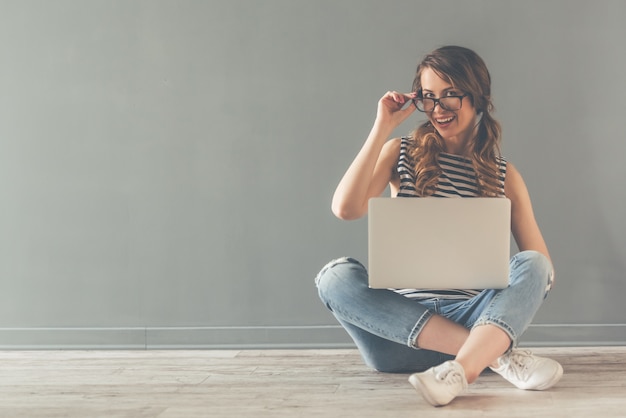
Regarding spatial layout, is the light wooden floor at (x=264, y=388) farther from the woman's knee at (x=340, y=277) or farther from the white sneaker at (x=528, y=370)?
the woman's knee at (x=340, y=277)

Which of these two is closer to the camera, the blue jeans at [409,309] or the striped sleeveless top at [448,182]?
the blue jeans at [409,309]

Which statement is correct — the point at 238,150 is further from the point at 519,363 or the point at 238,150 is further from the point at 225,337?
the point at 519,363

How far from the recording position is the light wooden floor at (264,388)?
1.74 m

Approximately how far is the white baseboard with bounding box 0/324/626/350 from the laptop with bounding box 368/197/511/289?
1.05 m

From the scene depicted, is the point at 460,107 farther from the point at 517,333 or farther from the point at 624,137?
the point at 624,137

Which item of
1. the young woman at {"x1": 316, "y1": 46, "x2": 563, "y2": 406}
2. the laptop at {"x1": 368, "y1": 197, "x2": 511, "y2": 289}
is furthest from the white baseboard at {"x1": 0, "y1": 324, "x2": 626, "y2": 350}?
the laptop at {"x1": 368, "y1": 197, "x2": 511, "y2": 289}

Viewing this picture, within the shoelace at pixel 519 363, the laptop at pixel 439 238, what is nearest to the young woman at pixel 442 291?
the shoelace at pixel 519 363

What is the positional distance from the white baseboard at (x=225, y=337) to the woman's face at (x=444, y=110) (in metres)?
0.98

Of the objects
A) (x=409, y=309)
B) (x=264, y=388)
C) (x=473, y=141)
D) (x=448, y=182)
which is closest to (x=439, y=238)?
(x=409, y=309)

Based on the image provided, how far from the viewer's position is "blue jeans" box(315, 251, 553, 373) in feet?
6.10

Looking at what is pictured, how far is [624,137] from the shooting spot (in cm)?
280

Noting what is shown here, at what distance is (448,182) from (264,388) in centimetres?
73

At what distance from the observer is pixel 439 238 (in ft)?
5.96

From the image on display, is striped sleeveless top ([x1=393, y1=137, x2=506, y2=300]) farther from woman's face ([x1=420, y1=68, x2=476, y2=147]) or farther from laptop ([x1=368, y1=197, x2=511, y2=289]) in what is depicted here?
laptop ([x1=368, y1=197, x2=511, y2=289])
